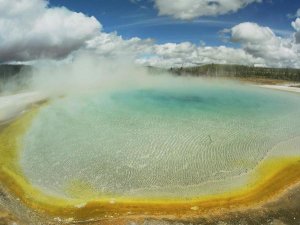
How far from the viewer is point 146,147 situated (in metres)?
32.2

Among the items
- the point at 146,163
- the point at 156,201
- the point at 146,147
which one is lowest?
the point at 156,201

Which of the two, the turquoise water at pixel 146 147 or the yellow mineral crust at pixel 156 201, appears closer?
the yellow mineral crust at pixel 156 201

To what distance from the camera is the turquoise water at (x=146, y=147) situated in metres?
24.5

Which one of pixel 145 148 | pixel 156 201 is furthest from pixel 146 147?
pixel 156 201

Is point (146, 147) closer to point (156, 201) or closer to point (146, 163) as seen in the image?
point (146, 163)

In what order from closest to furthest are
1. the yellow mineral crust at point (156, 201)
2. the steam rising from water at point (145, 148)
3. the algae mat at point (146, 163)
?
the yellow mineral crust at point (156, 201) → the algae mat at point (146, 163) → the steam rising from water at point (145, 148)

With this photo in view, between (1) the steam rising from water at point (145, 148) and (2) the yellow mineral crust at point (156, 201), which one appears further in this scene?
(1) the steam rising from water at point (145, 148)

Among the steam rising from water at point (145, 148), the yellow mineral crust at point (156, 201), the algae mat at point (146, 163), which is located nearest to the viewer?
the yellow mineral crust at point (156, 201)

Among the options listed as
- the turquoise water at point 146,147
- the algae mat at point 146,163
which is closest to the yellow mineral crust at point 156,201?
the algae mat at point 146,163

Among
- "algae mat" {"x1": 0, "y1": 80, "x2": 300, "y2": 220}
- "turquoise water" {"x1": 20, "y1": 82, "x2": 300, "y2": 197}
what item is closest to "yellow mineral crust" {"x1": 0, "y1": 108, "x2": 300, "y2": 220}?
"algae mat" {"x1": 0, "y1": 80, "x2": 300, "y2": 220}

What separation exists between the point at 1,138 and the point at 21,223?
62.0 ft

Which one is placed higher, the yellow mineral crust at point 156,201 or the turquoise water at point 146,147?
the turquoise water at point 146,147

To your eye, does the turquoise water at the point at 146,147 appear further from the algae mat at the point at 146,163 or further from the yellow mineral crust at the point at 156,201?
the yellow mineral crust at the point at 156,201

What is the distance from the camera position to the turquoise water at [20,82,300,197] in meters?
24.5
